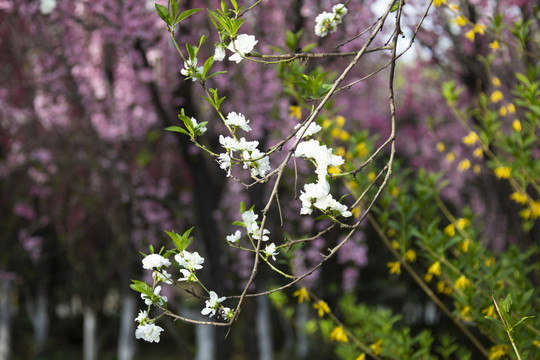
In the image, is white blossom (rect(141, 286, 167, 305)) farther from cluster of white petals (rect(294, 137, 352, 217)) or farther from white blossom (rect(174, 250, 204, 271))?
cluster of white petals (rect(294, 137, 352, 217))

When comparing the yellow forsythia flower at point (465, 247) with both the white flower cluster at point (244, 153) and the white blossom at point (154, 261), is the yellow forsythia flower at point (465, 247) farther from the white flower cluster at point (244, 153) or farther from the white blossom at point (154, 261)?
the white blossom at point (154, 261)

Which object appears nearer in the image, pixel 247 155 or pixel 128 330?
pixel 247 155

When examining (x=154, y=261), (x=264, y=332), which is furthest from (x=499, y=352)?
(x=264, y=332)

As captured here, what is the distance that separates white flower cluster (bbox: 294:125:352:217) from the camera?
61.1 inches

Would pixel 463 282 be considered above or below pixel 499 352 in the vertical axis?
above

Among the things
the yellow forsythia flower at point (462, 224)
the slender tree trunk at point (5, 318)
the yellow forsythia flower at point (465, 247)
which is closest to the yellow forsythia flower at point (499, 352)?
the yellow forsythia flower at point (465, 247)

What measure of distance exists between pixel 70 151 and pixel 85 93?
131 cm

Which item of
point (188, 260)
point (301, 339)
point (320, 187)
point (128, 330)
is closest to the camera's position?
point (320, 187)

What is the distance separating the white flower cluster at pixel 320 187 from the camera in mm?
1552

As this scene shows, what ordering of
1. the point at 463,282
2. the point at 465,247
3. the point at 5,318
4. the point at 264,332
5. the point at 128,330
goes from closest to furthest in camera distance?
the point at 463,282
the point at 465,247
the point at 264,332
the point at 128,330
the point at 5,318

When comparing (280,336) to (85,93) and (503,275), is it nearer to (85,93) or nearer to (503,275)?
(85,93)

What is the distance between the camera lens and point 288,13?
19.8 feet

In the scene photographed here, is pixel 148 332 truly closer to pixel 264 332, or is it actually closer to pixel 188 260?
pixel 188 260

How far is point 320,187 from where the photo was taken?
155 cm
